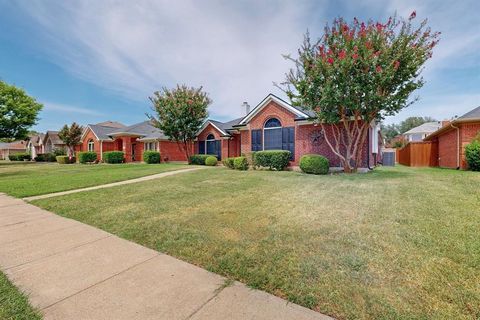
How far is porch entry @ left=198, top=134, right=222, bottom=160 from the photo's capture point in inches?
886

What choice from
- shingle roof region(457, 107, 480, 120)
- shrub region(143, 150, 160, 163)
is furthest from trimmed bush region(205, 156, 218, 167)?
shingle roof region(457, 107, 480, 120)

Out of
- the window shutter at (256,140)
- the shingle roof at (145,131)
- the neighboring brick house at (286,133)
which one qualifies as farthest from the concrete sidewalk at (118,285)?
the shingle roof at (145,131)

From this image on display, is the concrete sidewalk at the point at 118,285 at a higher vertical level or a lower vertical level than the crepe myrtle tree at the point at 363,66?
lower

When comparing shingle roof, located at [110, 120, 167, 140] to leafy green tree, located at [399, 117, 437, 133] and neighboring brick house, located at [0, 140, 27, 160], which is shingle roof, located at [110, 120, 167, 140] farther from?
leafy green tree, located at [399, 117, 437, 133]

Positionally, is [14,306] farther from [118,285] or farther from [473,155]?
[473,155]

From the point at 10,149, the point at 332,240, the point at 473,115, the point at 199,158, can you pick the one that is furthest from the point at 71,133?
the point at 10,149

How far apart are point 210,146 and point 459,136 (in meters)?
19.3

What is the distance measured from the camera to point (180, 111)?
71.2 ft

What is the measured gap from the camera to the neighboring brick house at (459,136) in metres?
13.3

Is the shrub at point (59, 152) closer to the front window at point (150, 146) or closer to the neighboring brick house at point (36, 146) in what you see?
the neighboring brick house at point (36, 146)

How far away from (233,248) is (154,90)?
2278 cm

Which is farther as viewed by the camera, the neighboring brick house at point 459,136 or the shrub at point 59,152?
the shrub at point 59,152

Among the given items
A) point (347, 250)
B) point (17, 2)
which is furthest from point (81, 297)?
point (17, 2)

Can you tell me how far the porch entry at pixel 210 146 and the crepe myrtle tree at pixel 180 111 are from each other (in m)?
1.34
